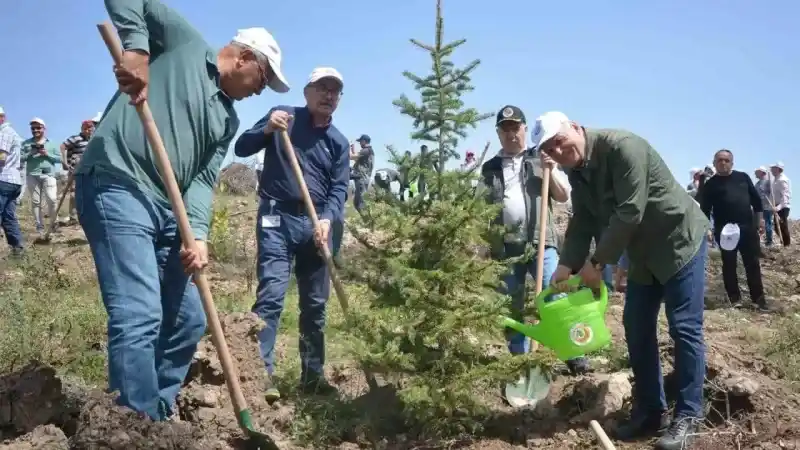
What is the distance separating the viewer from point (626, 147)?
3.92m

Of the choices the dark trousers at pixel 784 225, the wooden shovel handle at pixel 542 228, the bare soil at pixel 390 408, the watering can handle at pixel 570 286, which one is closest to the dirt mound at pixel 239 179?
the dark trousers at pixel 784 225

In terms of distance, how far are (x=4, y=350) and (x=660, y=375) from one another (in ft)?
13.4

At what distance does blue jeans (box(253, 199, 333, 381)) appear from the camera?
4.73 metres

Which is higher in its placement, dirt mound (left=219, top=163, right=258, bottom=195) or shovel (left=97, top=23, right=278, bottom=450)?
dirt mound (left=219, top=163, right=258, bottom=195)

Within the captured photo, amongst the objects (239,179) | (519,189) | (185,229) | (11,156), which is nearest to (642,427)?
(519,189)

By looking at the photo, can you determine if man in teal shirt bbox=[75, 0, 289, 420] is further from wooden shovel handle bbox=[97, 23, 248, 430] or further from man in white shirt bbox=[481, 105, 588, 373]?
man in white shirt bbox=[481, 105, 588, 373]

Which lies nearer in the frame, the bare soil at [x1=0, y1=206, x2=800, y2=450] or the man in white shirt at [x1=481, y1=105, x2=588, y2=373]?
the bare soil at [x1=0, y1=206, x2=800, y2=450]

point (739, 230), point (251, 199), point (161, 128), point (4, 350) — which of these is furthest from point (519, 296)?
point (251, 199)

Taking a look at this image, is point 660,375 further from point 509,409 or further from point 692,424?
point 509,409

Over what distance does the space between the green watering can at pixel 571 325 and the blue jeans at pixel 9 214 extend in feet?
25.6

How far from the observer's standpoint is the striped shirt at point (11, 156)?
9.56m

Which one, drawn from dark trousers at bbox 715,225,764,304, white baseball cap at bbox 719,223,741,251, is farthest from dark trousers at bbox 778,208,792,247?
white baseball cap at bbox 719,223,741,251

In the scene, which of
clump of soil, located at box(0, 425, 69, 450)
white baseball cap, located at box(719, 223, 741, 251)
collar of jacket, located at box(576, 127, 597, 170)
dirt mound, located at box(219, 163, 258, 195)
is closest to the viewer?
clump of soil, located at box(0, 425, 69, 450)

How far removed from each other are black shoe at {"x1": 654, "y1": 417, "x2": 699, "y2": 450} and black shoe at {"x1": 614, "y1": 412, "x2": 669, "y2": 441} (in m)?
0.26
